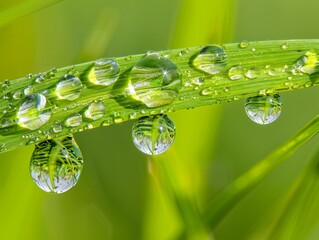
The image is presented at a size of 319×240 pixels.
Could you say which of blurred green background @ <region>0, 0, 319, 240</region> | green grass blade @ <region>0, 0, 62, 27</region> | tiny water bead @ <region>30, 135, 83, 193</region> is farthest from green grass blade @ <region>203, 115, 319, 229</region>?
green grass blade @ <region>0, 0, 62, 27</region>

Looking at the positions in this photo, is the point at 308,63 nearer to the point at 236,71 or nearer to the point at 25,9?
the point at 236,71

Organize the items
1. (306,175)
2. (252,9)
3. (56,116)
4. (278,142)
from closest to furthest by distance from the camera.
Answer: (56,116) < (306,175) < (278,142) < (252,9)

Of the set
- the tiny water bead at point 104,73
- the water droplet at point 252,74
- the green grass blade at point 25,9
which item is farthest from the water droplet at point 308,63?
the green grass blade at point 25,9

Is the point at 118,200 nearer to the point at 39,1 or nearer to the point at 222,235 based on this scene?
the point at 222,235

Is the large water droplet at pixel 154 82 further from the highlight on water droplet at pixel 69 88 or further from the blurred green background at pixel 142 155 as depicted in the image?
the blurred green background at pixel 142 155

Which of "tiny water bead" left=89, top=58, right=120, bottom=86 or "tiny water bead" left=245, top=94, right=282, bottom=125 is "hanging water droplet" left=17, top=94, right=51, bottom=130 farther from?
"tiny water bead" left=245, top=94, right=282, bottom=125

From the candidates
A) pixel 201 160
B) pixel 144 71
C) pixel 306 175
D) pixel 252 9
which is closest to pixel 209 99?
pixel 144 71

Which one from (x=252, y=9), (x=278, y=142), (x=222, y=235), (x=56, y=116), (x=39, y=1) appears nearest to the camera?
(x=56, y=116)
